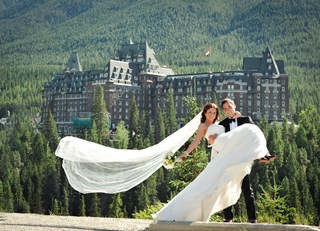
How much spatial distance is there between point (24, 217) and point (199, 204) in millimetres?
3559

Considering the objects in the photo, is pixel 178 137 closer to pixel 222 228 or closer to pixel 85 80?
pixel 222 228

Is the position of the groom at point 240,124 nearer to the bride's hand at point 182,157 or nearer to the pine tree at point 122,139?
the bride's hand at point 182,157

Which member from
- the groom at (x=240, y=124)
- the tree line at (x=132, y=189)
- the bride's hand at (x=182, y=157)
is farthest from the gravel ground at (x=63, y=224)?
the tree line at (x=132, y=189)

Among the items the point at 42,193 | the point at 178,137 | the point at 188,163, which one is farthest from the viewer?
the point at 42,193

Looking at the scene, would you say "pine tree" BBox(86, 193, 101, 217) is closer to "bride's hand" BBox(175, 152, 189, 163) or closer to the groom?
"bride's hand" BBox(175, 152, 189, 163)

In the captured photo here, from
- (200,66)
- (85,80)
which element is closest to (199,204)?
(85,80)

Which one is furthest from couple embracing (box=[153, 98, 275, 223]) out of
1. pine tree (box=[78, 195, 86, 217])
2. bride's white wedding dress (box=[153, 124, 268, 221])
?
Result: pine tree (box=[78, 195, 86, 217])

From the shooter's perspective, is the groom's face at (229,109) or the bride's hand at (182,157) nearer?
the groom's face at (229,109)

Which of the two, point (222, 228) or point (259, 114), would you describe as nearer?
point (222, 228)

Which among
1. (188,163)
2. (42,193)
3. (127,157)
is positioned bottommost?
(42,193)

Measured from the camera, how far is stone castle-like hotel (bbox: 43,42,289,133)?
386 feet

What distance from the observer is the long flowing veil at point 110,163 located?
1049 cm

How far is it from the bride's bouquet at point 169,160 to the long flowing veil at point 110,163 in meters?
0.27

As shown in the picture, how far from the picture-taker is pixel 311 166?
74250 millimetres
